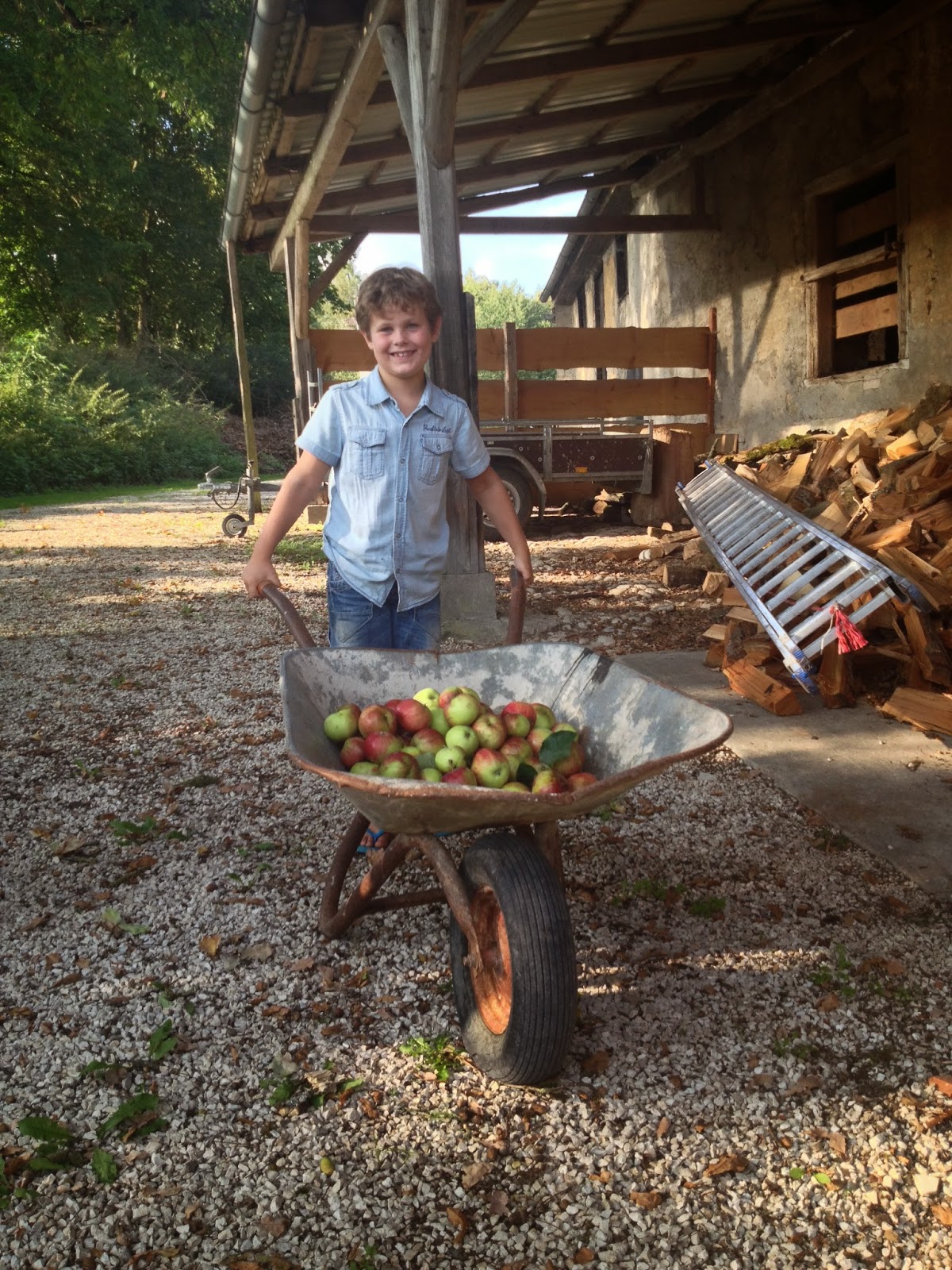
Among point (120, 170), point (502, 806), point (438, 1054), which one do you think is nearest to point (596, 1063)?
point (438, 1054)

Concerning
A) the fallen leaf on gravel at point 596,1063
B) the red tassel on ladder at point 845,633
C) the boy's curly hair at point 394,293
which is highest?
the boy's curly hair at point 394,293

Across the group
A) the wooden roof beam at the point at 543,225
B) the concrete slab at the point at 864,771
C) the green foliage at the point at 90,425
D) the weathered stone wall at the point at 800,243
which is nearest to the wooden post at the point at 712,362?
the weathered stone wall at the point at 800,243

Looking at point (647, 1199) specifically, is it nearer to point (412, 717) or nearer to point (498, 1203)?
point (498, 1203)

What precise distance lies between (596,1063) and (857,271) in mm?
8542

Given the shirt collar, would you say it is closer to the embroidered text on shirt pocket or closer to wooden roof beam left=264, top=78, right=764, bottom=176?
the embroidered text on shirt pocket

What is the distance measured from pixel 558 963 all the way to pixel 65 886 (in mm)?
2067

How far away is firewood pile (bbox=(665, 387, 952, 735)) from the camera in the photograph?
13.8 feet

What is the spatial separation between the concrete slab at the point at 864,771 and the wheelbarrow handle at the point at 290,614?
1.08 meters

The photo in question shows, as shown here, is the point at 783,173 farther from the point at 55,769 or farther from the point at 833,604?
the point at 55,769

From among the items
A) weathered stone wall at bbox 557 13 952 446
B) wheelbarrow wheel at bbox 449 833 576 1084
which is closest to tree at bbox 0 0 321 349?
weathered stone wall at bbox 557 13 952 446

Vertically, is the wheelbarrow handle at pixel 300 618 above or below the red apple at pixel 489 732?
above

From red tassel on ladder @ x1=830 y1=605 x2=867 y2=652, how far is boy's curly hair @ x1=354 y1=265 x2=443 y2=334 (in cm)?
211

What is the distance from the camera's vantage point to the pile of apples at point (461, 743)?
7.20 ft

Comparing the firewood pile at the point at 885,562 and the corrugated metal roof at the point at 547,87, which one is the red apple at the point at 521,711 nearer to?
the firewood pile at the point at 885,562
